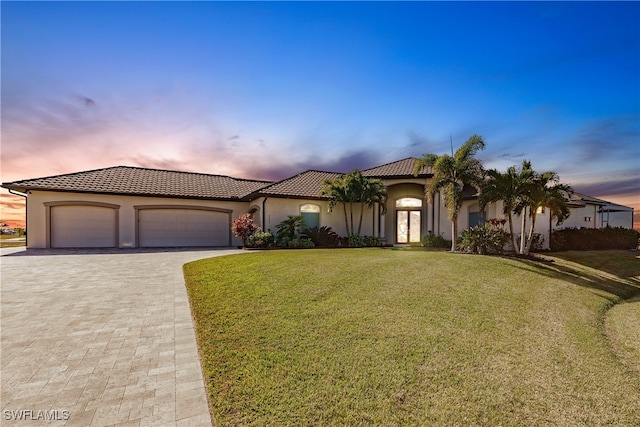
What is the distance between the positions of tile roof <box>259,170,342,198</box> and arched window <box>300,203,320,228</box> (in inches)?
33.3

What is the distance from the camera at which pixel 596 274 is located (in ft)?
37.7

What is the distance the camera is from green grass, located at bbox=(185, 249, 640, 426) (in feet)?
11.2

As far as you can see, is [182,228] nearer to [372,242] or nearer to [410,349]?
[372,242]

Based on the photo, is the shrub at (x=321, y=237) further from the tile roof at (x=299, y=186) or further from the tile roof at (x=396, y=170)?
the tile roof at (x=396, y=170)

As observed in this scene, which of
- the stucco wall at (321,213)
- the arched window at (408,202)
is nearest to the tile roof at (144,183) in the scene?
the stucco wall at (321,213)

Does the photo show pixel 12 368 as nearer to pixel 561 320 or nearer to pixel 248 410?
pixel 248 410

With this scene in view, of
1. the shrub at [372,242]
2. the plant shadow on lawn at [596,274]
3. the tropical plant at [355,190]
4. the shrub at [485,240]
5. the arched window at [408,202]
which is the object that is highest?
the tropical plant at [355,190]

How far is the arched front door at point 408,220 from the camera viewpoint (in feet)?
66.6

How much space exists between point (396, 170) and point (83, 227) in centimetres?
2050

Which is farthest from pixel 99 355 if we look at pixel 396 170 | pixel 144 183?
pixel 396 170

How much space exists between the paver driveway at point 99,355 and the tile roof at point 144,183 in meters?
10.8

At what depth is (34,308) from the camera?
6363mm

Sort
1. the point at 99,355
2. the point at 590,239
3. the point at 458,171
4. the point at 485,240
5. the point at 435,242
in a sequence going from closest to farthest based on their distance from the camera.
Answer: the point at 99,355
the point at 485,240
the point at 458,171
the point at 435,242
the point at 590,239

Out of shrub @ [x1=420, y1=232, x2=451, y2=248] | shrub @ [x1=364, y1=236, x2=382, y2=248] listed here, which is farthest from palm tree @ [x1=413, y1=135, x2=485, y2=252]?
shrub @ [x1=364, y1=236, x2=382, y2=248]
